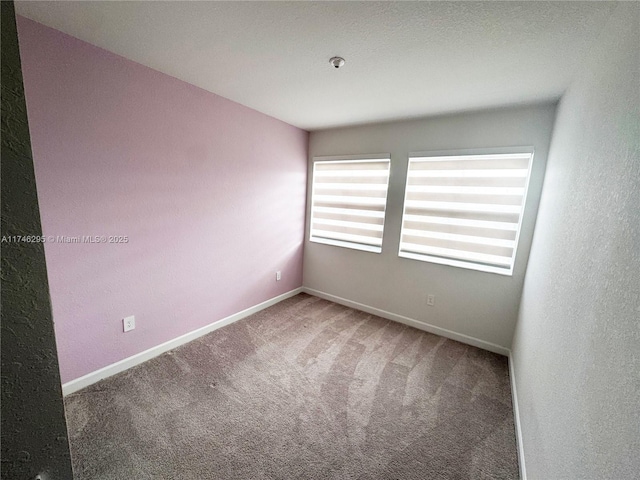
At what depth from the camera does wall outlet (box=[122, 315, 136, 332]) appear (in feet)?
6.42

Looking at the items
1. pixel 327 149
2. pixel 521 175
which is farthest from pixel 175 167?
pixel 521 175

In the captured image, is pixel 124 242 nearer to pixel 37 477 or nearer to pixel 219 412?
pixel 219 412

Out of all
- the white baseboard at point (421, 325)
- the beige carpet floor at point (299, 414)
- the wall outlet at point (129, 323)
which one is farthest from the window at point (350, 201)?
the wall outlet at point (129, 323)

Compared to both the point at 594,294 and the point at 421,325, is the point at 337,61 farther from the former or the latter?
the point at 421,325

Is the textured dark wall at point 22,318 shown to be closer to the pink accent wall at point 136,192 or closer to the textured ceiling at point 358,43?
the textured ceiling at point 358,43

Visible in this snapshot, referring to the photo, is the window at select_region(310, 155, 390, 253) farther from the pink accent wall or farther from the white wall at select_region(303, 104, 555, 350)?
the pink accent wall

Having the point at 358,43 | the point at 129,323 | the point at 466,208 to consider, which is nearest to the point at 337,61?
the point at 358,43

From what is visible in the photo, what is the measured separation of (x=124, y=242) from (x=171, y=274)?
450 millimetres

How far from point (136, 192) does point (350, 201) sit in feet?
7.24

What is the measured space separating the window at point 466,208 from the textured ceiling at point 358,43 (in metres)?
0.54

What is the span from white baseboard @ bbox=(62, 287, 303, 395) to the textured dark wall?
147 cm

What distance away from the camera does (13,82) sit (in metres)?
0.41

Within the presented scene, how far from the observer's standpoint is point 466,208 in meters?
2.52

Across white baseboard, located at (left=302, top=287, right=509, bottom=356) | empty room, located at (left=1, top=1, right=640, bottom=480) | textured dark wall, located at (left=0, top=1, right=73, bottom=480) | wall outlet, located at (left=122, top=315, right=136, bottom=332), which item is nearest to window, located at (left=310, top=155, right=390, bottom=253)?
empty room, located at (left=1, top=1, right=640, bottom=480)
